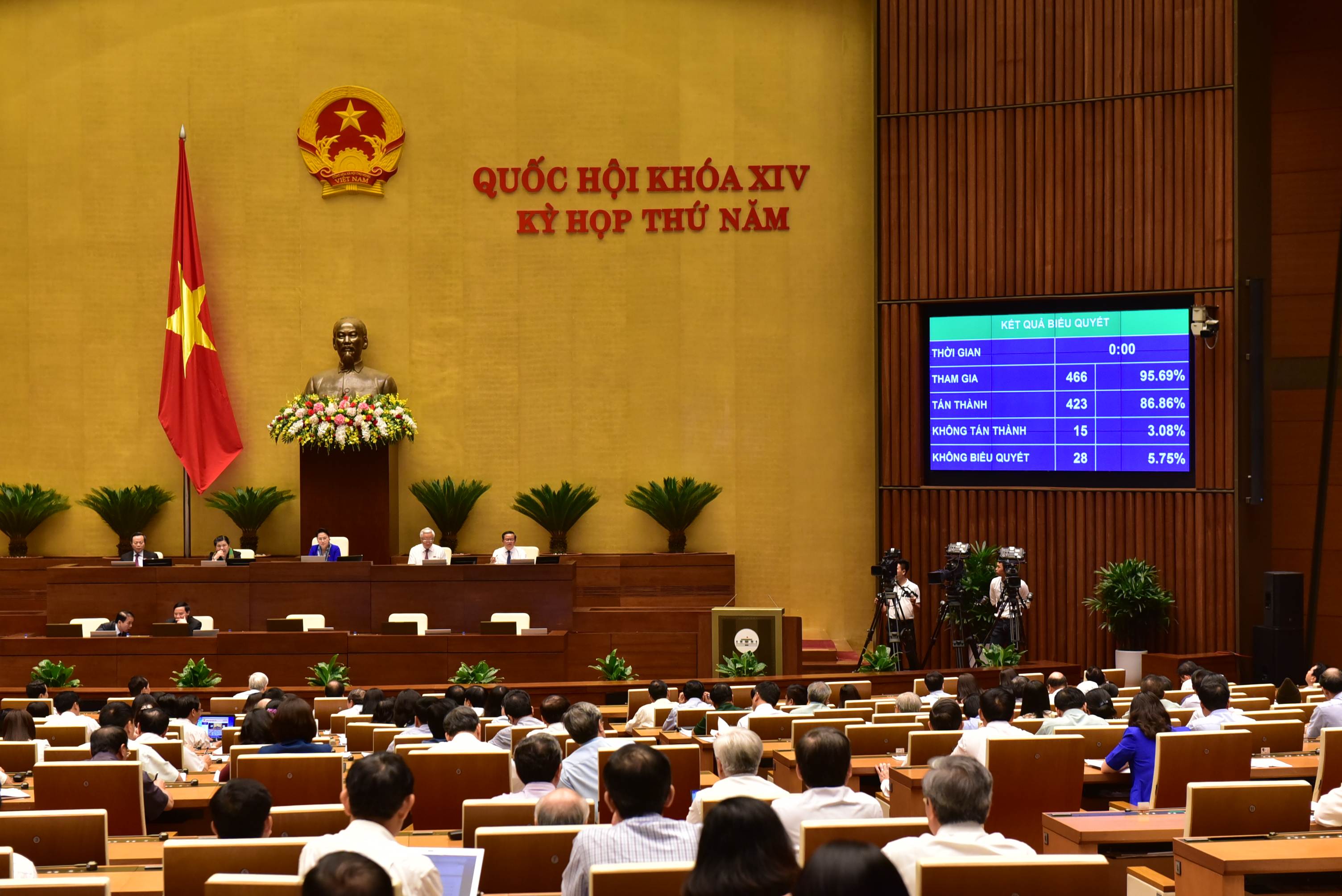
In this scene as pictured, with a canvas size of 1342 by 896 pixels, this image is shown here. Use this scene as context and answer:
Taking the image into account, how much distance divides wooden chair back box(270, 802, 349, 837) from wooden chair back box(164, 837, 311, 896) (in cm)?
62

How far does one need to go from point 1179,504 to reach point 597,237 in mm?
6344

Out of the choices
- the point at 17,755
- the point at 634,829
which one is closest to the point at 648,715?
the point at 17,755

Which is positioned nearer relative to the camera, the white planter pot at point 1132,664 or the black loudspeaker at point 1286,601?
the black loudspeaker at point 1286,601

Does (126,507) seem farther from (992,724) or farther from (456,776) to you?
(992,724)

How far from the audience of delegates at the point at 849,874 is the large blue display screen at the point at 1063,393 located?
10.9 meters

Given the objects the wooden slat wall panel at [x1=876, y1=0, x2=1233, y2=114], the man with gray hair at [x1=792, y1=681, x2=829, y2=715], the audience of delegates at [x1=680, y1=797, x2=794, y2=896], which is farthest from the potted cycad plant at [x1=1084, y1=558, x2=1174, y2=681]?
the audience of delegates at [x1=680, y1=797, x2=794, y2=896]

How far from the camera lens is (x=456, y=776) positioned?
5.36 meters

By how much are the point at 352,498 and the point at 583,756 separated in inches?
349

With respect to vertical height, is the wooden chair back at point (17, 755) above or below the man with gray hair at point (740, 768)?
below

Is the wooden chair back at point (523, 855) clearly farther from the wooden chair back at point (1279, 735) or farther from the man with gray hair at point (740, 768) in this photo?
the wooden chair back at point (1279, 735)

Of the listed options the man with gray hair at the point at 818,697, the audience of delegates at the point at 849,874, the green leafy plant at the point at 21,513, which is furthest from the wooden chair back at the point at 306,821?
the green leafy plant at the point at 21,513

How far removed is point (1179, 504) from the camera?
41.2ft

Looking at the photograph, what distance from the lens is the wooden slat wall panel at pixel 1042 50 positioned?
1266 centimetres

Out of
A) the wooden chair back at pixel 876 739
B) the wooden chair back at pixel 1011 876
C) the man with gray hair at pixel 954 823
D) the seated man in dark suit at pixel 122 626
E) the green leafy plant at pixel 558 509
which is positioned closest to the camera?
the wooden chair back at pixel 1011 876
